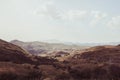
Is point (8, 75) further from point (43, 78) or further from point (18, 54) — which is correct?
point (18, 54)

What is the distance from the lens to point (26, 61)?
62.8 meters

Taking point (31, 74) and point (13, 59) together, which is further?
point (13, 59)

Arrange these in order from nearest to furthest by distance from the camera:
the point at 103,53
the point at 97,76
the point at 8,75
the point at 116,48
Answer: the point at 8,75 < the point at 97,76 < the point at 103,53 < the point at 116,48

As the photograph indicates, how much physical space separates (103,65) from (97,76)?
6522 millimetres

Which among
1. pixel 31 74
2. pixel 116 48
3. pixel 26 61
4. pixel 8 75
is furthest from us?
pixel 116 48

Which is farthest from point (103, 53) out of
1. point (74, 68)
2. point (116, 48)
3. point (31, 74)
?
point (31, 74)

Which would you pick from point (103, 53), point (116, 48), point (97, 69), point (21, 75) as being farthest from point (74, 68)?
point (116, 48)

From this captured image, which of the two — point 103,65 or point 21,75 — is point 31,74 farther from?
point 103,65

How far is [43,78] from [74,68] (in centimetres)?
1333

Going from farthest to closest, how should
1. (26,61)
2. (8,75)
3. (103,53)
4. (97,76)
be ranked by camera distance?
1. (103,53)
2. (26,61)
3. (97,76)
4. (8,75)

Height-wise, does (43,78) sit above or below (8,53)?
below

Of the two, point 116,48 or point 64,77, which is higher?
point 116,48

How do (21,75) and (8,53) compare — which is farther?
(8,53)

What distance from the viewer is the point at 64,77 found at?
52594mm
